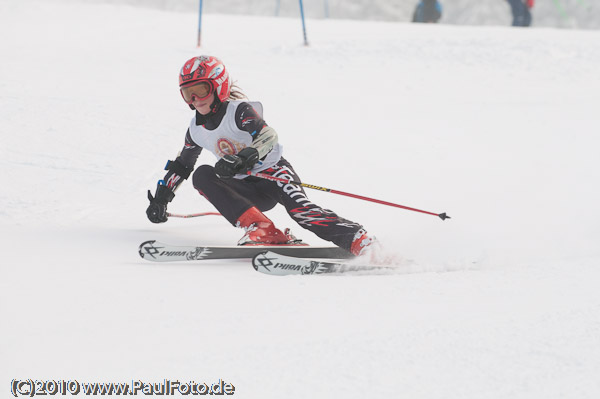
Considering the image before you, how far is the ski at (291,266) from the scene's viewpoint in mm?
3498

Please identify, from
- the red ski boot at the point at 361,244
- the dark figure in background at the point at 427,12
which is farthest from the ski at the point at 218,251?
the dark figure in background at the point at 427,12

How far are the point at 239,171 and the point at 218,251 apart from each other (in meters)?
0.46

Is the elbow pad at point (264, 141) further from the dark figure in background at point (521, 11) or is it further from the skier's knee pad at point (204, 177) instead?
the dark figure in background at point (521, 11)

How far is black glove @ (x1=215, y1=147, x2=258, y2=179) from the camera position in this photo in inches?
150

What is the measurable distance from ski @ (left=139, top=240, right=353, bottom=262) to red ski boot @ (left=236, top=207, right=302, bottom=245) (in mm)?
75

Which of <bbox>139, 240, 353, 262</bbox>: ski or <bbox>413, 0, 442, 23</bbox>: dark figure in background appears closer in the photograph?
<bbox>139, 240, 353, 262</bbox>: ski

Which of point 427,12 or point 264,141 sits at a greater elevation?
point 264,141

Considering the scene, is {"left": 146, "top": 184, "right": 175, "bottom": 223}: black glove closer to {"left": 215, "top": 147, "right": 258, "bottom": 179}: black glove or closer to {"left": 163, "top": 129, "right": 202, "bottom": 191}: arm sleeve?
{"left": 163, "top": 129, "right": 202, "bottom": 191}: arm sleeve

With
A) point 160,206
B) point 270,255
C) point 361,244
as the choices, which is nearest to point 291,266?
point 270,255

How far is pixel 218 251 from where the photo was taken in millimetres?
3854

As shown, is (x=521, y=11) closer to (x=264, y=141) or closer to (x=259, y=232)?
(x=264, y=141)

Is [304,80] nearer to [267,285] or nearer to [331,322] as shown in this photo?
[267,285]

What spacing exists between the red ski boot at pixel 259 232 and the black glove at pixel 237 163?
0.31 meters

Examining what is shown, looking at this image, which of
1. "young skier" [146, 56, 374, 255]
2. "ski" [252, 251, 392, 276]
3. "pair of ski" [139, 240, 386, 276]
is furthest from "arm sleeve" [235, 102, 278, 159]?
"ski" [252, 251, 392, 276]
